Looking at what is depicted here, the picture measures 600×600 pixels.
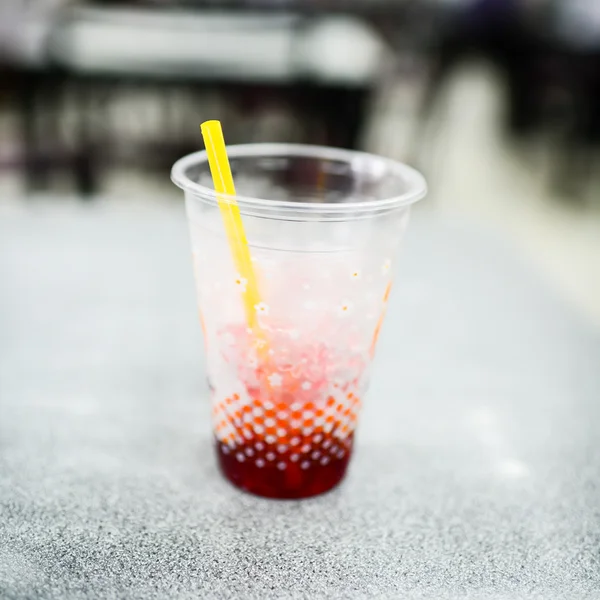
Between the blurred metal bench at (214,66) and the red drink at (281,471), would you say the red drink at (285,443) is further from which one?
the blurred metal bench at (214,66)

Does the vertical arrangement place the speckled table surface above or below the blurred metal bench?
below

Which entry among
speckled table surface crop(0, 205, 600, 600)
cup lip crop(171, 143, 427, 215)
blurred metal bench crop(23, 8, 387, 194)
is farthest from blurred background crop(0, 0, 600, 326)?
cup lip crop(171, 143, 427, 215)

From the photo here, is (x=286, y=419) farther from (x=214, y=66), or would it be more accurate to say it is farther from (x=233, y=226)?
(x=214, y=66)

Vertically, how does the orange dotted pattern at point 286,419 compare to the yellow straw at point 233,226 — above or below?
below

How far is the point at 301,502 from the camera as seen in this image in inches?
18.0

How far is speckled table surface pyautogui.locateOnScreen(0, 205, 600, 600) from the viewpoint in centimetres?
39

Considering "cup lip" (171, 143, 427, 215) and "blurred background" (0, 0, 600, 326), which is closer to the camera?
"cup lip" (171, 143, 427, 215)

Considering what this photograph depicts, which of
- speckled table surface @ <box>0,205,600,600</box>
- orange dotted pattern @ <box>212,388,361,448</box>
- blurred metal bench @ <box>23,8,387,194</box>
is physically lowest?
speckled table surface @ <box>0,205,600,600</box>

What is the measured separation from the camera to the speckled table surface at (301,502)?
0.39 m

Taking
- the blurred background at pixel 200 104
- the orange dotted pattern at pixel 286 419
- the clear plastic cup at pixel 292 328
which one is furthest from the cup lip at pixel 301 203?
the blurred background at pixel 200 104

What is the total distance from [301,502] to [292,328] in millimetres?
117

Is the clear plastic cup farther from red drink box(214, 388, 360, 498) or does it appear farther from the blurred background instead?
the blurred background

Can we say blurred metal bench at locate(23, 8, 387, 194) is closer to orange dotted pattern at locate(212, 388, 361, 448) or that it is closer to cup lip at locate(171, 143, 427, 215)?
cup lip at locate(171, 143, 427, 215)

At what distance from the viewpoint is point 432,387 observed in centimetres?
61
